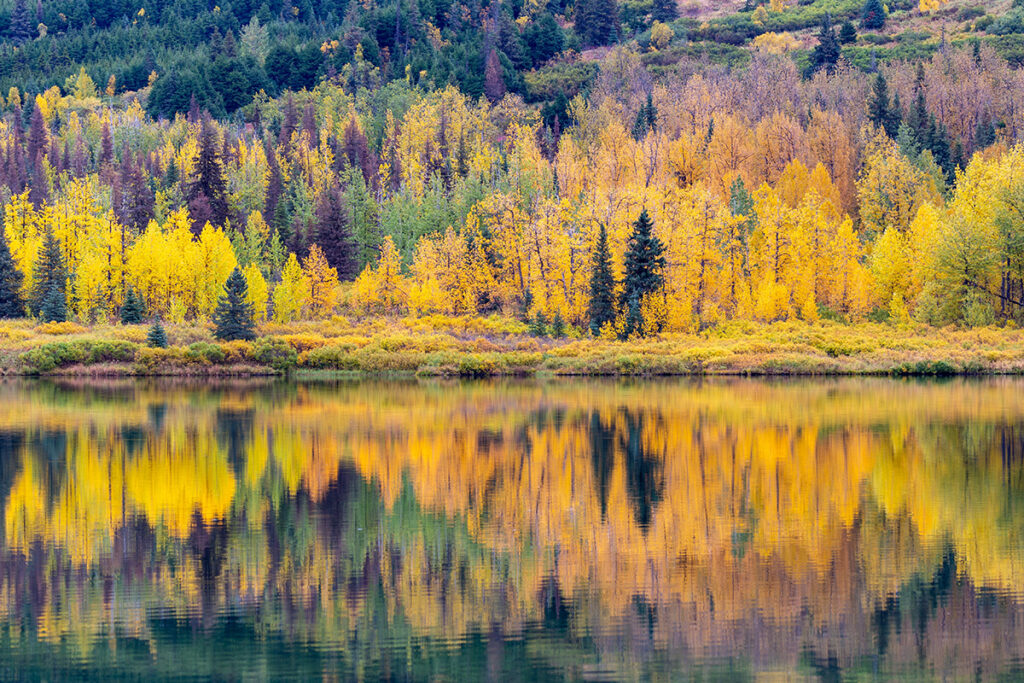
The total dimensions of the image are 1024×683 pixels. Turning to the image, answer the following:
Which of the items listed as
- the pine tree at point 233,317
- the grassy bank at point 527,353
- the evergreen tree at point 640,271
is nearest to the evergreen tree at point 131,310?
the grassy bank at point 527,353

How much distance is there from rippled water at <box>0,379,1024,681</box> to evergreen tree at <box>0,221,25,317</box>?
129 ft

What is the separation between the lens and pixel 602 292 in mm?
62750

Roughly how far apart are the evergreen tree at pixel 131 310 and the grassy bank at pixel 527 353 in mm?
3689

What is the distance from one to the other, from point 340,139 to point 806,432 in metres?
94.0

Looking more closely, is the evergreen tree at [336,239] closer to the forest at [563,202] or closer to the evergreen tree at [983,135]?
the forest at [563,202]

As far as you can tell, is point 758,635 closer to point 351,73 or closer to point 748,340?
point 748,340

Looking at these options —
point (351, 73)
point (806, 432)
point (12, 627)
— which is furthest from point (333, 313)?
point (351, 73)

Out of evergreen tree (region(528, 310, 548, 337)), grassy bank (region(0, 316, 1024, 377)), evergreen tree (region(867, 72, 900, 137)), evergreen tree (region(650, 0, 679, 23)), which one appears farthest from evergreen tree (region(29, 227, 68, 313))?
evergreen tree (region(650, 0, 679, 23))

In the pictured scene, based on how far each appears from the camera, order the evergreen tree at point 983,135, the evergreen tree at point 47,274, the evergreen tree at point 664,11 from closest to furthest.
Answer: the evergreen tree at point 47,274
the evergreen tree at point 983,135
the evergreen tree at point 664,11

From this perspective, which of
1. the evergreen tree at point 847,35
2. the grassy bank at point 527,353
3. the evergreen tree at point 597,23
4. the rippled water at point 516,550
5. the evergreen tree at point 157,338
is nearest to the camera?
the rippled water at point 516,550

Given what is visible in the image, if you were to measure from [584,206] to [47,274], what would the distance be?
111 ft

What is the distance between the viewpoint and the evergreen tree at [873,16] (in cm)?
14712

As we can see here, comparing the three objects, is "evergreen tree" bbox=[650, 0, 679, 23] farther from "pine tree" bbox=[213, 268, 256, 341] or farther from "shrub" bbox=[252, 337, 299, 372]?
"shrub" bbox=[252, 337, 299, 372]

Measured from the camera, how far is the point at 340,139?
Answer: 389 ft
